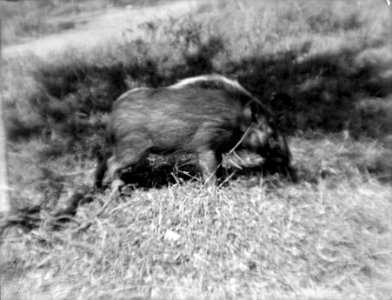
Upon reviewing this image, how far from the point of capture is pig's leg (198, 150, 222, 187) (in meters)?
3.59

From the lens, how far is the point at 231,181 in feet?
12.5

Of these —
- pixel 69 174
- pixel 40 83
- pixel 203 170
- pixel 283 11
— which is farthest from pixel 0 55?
pixel 283 11

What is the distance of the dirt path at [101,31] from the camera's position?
19.4 feet

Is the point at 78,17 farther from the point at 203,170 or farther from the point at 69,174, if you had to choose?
the point at 203,170

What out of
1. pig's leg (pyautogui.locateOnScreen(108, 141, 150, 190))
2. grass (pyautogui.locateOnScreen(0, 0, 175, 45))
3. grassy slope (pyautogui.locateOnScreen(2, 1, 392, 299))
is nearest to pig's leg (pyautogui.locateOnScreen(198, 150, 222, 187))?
grassy slope (pyautogui.locateOnScreen(2, 1, 392, 299))

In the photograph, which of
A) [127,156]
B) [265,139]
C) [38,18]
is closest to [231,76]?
[265,139]

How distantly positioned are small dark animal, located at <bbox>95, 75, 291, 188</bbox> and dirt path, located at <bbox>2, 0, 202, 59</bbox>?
2.85m

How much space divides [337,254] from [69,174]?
2992 mm

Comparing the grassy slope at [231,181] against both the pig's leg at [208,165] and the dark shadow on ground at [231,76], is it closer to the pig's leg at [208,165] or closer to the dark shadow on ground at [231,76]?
the dark shadow on ground at [231,76]

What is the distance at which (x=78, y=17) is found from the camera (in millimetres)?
6637

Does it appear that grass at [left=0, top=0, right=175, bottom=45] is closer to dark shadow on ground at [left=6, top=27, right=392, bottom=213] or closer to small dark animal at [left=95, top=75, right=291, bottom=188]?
dark shadow on ground at [left=6, top=27, right=392, bottom=213]

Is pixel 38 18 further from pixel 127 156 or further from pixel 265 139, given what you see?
pixel 265 139

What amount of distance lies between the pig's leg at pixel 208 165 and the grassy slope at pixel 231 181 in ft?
0.46

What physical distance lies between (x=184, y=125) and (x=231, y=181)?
0.83 metres
